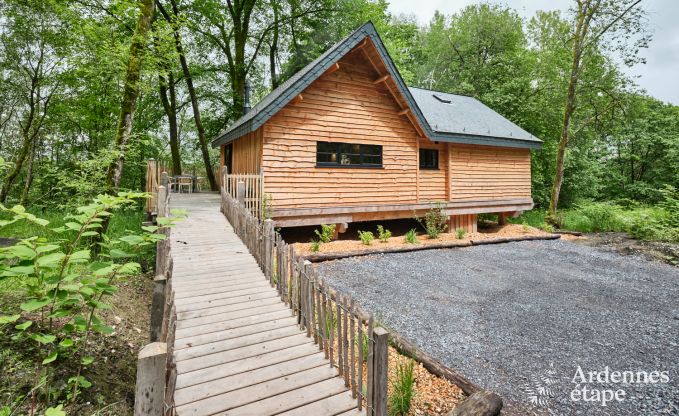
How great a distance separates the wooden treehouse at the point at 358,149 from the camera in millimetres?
9508

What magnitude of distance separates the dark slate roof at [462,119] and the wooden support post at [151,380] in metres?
11.5

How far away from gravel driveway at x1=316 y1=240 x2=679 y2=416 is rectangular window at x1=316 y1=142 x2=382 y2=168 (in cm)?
343

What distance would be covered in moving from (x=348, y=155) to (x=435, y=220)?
14.3 feet

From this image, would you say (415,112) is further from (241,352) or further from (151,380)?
(151,380)

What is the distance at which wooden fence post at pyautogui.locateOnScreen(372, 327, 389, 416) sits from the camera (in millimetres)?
2896

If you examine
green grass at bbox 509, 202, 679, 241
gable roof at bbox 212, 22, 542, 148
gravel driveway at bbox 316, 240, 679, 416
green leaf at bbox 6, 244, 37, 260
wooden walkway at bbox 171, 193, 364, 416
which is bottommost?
gravel driveway at bbox 316, 240, 679, 416

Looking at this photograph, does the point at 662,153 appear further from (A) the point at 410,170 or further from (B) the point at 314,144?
(B) the point at 314,144

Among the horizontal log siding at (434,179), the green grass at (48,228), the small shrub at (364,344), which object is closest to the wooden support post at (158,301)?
the small shrub at (364,344)

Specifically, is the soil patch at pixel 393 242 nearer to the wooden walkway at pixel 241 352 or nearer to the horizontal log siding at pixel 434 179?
the horizontal log siding at pixel 434 179

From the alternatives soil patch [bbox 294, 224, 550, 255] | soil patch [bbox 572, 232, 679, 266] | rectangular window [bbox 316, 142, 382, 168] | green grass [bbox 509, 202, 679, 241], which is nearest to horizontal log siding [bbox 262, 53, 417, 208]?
rectangular window [bbox 316, 142, 382, 168]

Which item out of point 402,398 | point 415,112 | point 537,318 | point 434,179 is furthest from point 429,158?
point 402,398

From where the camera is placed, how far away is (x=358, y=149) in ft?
36.1

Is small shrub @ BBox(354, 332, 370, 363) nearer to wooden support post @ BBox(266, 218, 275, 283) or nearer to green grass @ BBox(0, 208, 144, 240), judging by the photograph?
wooden support post @ BBox(266, 218, 275, 283)

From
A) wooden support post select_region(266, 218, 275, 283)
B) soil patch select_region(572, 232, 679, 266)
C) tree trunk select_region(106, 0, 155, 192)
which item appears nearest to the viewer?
wooden support post select_region(266, 218, 275, 283)
